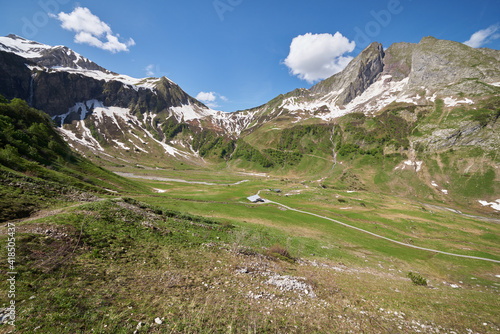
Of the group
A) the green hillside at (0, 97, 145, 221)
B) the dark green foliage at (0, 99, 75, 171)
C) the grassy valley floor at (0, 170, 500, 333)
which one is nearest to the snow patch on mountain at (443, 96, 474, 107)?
the grassy valley floor at (0, 170, 500, 333)

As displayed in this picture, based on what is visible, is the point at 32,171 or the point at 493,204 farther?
the point at 493,204

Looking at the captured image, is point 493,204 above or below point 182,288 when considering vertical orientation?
above

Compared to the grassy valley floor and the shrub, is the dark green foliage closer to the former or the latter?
the grassy valley floor

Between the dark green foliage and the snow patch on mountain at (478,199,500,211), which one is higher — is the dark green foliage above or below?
above

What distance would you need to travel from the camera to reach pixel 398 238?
152 ft

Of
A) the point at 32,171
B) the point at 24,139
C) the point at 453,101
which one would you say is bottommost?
the point at 32,171

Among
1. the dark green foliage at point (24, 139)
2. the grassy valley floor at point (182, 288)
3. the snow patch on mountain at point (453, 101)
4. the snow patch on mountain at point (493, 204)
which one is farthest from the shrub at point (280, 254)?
the snow patch on mountain at point (453, 101)

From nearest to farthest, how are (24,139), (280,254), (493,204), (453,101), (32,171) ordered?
(280,254)
(32,171)
(24,139)
(493,204)
(453,101)

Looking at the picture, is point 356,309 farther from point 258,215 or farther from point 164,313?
point 258,215

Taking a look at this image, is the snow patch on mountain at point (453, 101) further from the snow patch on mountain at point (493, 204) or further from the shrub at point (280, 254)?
the shrub at point (280, 254)

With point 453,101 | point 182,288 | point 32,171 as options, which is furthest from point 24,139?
point 453,101

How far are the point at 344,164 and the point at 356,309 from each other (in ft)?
601

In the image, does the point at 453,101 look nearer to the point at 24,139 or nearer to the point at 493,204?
the point at 493,204

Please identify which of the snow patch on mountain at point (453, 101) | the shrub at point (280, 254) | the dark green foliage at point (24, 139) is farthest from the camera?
the snow patch on mountain at point (453, 101)
